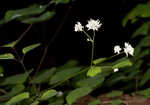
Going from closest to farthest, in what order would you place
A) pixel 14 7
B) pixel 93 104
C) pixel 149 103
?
pixel 93 104 < pixel 149 103 < pixel 14 7

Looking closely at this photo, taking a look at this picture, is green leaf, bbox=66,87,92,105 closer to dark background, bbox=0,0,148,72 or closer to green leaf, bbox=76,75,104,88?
green leaf, bbox=76,75,104,88

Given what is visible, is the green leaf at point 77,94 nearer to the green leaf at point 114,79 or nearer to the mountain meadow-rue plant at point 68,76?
the mountain meadow-rue plant at point 68,76

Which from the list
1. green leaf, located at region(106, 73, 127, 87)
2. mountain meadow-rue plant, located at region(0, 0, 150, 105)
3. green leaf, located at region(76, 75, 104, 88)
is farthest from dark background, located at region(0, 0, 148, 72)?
green leaf, located at region(76, 75, 104, 88)

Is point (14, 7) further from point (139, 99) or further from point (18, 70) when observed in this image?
point (139, 99)

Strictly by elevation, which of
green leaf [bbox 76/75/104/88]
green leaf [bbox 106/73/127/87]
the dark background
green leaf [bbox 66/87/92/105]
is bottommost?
green leaf [bbox 106/73/127/87]

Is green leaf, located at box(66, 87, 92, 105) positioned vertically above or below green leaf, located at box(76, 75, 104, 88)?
below

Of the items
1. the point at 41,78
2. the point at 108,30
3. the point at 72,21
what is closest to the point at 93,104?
the point at 41,78

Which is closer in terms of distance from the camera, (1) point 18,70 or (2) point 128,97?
(2) point 128,97

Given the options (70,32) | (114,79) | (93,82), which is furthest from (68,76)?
(70,32)
